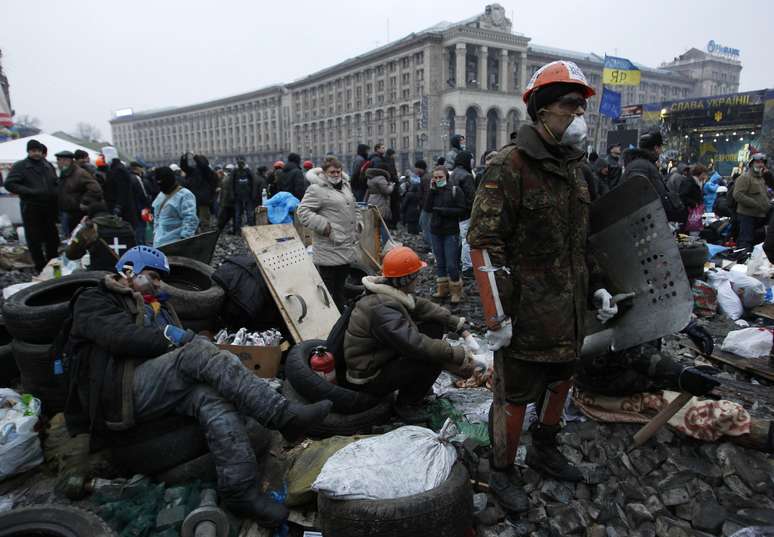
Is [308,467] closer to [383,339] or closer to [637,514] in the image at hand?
[383,339]

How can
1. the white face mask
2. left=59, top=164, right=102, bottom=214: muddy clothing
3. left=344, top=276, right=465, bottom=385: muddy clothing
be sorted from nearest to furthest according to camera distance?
the white face mask → left=344, top=276, right=465, bottom=385: muddy clothing → left=59, top=164, right=102, bottom=214: muddy clothing

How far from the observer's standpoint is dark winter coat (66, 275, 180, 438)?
8.76 ft

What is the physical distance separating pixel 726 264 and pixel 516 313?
653 cm

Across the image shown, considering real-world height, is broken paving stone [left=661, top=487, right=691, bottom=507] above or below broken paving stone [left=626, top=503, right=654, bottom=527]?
above

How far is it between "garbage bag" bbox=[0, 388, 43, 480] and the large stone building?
64.4 m

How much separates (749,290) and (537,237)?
5277 mm

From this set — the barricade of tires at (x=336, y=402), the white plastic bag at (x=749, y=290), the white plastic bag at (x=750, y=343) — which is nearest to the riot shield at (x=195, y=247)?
the barricade of tires at (x=336, y=402)

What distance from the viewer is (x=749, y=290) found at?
6133mm

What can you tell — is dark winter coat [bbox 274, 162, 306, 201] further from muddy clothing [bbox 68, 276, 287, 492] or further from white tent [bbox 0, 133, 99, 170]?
white tent [bbox 0, 133, 99, 170]

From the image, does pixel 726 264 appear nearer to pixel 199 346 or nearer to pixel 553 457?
pixel 553 457

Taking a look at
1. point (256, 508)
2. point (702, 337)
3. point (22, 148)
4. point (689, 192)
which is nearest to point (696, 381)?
point (702, 337)

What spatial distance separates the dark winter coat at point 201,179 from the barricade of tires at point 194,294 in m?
7.94

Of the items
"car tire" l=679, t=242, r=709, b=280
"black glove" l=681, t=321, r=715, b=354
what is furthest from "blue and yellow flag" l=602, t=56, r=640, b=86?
"black glove" l=681, t=321, r=715, b=354

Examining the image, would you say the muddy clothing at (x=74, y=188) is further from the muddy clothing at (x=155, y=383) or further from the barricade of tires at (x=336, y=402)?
the barricade of tires at (x=336, y=402)
